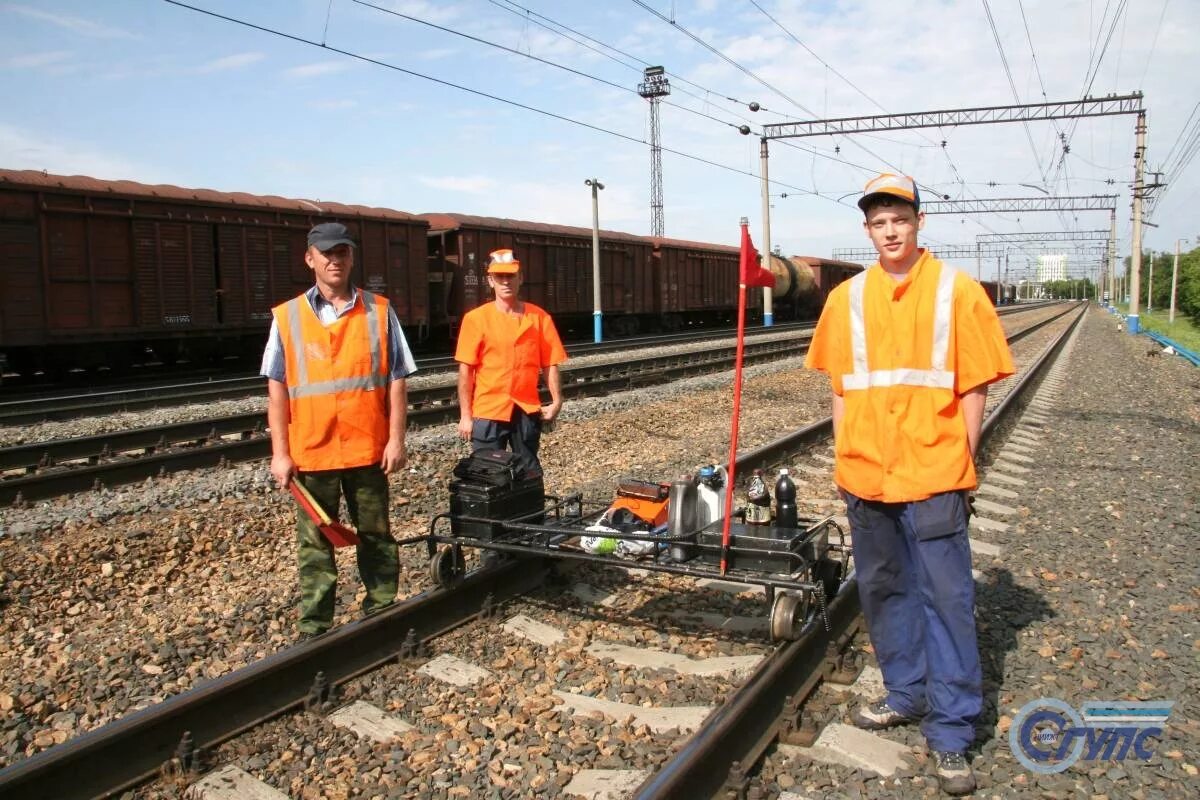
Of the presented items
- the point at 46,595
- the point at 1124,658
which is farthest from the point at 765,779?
the point at 46,595

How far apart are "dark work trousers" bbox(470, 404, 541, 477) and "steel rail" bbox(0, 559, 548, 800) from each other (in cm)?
79

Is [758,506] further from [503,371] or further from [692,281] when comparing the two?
[692,281]

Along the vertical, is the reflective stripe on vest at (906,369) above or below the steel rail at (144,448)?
above

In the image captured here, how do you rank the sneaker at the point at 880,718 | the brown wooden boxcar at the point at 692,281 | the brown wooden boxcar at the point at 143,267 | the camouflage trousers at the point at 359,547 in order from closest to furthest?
the sneaker at the point at 880,718
the camouflage trousers at the point at 359,547
the brown wooden boxcar at the point at 143,267
the brown wooden boxcar at the point at 692,281

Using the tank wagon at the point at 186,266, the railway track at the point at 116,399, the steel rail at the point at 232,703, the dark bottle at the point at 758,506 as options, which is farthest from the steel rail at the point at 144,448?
the tank wagon at the point at 186,266

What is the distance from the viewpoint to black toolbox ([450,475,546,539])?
462cm

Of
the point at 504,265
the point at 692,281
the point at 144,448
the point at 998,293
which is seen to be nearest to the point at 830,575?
the point at 504,265

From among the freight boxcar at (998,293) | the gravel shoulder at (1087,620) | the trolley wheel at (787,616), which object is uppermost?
the freight boxcar at (998,293)

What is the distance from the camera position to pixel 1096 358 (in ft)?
75.6

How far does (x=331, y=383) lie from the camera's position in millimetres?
4059

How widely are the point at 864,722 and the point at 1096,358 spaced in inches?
914

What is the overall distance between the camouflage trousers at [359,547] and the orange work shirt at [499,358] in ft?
3.28

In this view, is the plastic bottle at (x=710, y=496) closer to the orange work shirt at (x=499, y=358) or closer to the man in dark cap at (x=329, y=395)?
the orange work shirt at (x=499, y=358)

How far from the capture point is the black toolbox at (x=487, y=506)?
4.62 metres
